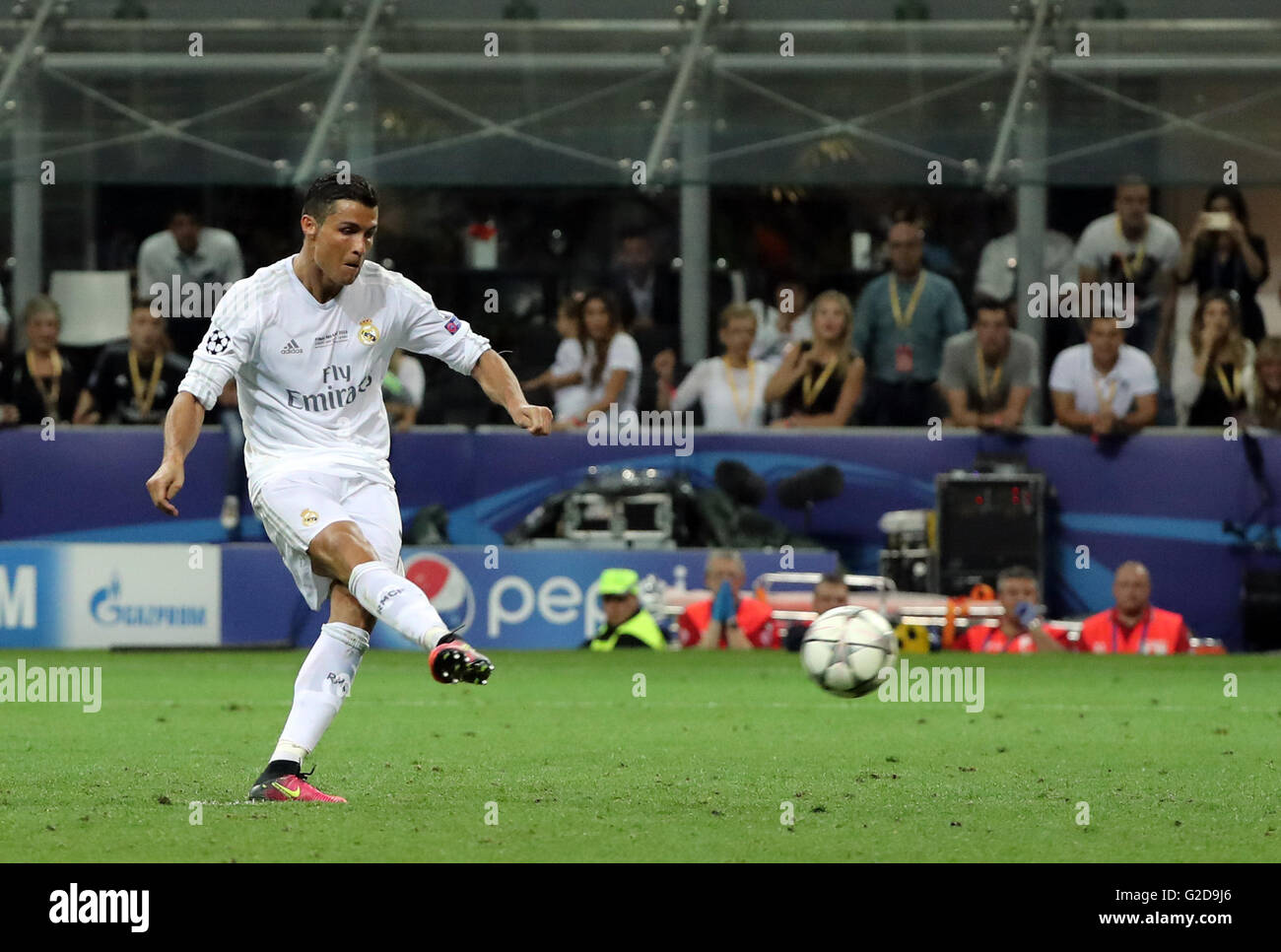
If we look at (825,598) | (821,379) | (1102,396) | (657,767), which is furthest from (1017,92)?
(657,767)

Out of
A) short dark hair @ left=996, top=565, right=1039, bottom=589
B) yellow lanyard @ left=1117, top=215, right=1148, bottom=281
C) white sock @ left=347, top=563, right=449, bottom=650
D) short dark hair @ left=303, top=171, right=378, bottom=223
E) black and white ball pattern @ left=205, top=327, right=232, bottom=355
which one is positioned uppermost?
yellow lanyard @ left=1117, top=215, right=1148, bottom=281

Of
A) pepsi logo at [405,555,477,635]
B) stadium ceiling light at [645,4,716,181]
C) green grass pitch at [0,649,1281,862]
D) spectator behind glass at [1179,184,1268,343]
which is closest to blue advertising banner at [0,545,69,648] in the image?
green grass pitch at [0,649,1281,862]

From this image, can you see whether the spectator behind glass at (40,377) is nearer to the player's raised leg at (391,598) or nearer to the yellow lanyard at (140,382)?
the yellow lanyard at (140,382)

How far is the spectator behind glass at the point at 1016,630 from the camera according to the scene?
14258 mm

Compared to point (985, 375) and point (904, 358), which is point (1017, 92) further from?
point (985, 375)

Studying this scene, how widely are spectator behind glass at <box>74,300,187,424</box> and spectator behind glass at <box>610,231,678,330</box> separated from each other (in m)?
3.23

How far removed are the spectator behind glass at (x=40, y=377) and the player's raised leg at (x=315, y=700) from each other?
8.98 m

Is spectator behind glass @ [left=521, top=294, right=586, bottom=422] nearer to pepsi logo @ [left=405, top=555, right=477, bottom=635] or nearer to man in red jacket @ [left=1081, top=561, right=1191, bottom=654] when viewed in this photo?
pepsi logo @ [left=405, top=555, right=477, bottom=635]

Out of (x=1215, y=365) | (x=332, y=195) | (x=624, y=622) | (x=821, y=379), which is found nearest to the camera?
(x=332, y=195)

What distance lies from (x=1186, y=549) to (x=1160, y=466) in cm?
57

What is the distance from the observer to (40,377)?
15742mm

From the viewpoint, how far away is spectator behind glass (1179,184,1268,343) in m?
15.6

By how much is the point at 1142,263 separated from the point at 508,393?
9011 millimetres
